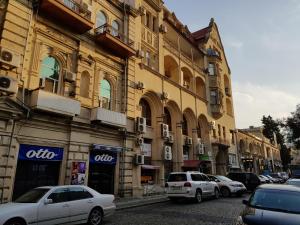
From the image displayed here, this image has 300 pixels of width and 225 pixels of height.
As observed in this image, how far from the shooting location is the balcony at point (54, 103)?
40.9 feet

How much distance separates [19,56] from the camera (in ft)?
39.3

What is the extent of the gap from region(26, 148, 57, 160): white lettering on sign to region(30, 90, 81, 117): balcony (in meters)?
2.14

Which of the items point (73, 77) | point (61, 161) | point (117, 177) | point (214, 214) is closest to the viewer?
point (214, 214)

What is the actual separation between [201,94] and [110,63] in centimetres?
1791

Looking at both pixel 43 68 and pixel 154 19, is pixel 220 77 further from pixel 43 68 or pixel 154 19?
pixel 43 68

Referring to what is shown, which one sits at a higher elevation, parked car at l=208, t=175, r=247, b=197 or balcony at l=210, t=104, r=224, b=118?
balcony at l=210, t=104, r=224, b=118

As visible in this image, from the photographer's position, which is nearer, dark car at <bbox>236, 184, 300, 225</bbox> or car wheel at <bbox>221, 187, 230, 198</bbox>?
dark car at <bbox>236, 184, 300, 225</bbox>

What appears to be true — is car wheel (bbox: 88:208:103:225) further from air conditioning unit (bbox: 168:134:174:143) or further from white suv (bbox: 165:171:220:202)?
air conditioning unit (bbox: 168:134:174:143)

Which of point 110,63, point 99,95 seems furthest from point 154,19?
point 99,95

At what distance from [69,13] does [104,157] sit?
9.02m

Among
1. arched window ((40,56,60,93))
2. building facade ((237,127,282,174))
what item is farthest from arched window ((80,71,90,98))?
building facade ((237,127,282,174))

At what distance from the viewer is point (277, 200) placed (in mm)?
6875

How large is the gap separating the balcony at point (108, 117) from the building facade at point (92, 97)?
0.22 feet

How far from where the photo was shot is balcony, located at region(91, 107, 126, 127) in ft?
51.2
